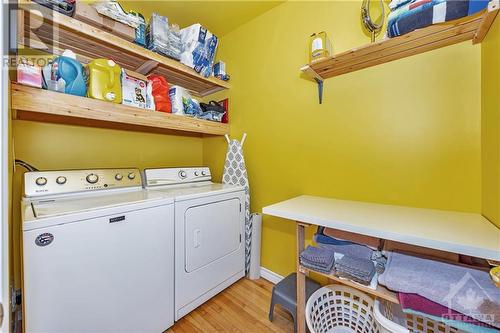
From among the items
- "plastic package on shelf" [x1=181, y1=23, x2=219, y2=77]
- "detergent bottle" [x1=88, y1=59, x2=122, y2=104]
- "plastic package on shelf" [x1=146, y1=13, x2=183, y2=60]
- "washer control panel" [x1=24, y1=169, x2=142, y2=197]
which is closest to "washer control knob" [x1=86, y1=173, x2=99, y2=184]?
"washer control panel" [x1=24, y1=169, x2=142, y2=197]

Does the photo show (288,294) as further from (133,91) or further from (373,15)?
(373,15)

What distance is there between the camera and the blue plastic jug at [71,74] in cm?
128

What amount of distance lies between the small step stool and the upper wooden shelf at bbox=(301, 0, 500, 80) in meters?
1.60

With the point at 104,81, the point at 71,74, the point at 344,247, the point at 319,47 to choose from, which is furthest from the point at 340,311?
the point at 71,74

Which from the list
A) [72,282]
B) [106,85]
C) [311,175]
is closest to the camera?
[72,282]

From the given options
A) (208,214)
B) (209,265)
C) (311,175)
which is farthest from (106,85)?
(311,175)

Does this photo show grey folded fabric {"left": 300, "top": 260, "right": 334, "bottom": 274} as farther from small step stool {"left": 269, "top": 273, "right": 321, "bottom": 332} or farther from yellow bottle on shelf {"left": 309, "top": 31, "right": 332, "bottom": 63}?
yellow bottle on shelf {"left": 309, "top": 31, "right": 332, "bottom": 63}

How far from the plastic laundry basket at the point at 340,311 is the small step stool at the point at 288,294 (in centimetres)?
14

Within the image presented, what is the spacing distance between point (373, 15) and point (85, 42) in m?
1.97

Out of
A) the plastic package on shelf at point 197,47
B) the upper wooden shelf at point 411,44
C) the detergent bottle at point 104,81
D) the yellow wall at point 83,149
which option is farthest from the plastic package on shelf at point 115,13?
the upper wooden shelf at point 411,44

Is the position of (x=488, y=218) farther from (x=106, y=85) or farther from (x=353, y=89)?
(x=106, y=85)

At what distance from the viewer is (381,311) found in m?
1.08

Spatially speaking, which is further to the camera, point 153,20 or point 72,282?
point 153,20

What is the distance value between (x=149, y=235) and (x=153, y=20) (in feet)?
5.24
